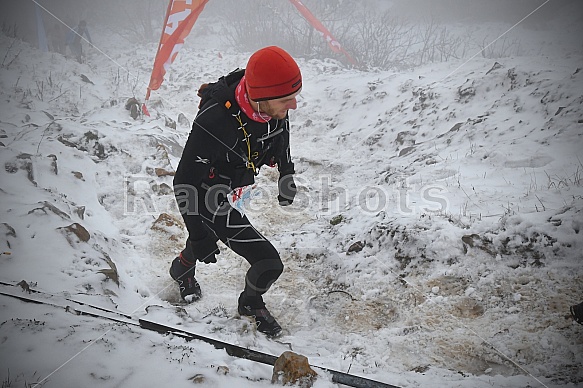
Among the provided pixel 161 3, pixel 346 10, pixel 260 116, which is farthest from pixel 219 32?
pixel 260 116

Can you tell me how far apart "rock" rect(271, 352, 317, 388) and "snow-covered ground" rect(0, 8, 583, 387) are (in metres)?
0.08

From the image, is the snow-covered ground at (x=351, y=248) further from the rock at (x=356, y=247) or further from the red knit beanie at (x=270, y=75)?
the red knit beanie at (x=270, y=75)

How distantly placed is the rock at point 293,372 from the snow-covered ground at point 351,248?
0.08 m

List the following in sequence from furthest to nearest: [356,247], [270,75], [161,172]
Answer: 1. [161,172]
2. [356,247]
3. [270,75]

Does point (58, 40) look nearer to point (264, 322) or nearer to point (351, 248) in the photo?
point (351, 248)

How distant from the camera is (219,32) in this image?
22500mm

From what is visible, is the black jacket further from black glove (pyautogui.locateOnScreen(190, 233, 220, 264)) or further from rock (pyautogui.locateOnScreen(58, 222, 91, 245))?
rock (pyautogui.locateOnScreen(58, 222, 91, 245))

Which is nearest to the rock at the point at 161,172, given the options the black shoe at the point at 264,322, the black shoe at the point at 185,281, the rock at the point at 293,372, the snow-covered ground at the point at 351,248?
the snow-covered ground at the point at 351,248

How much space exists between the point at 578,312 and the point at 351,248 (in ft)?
6.89

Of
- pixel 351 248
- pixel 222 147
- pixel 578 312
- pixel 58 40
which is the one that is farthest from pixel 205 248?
pixel 58 40

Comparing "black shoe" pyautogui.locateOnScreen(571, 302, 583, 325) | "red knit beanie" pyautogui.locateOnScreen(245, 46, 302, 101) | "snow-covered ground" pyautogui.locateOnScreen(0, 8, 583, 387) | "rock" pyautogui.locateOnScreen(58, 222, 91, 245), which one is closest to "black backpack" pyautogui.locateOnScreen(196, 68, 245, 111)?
"red knit beanie" pyautogui.locateOnScreen(245, 46, 302, 101)

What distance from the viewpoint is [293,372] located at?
83.1 inches

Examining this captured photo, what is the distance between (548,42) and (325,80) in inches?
441

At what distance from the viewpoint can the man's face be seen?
2.54 m
